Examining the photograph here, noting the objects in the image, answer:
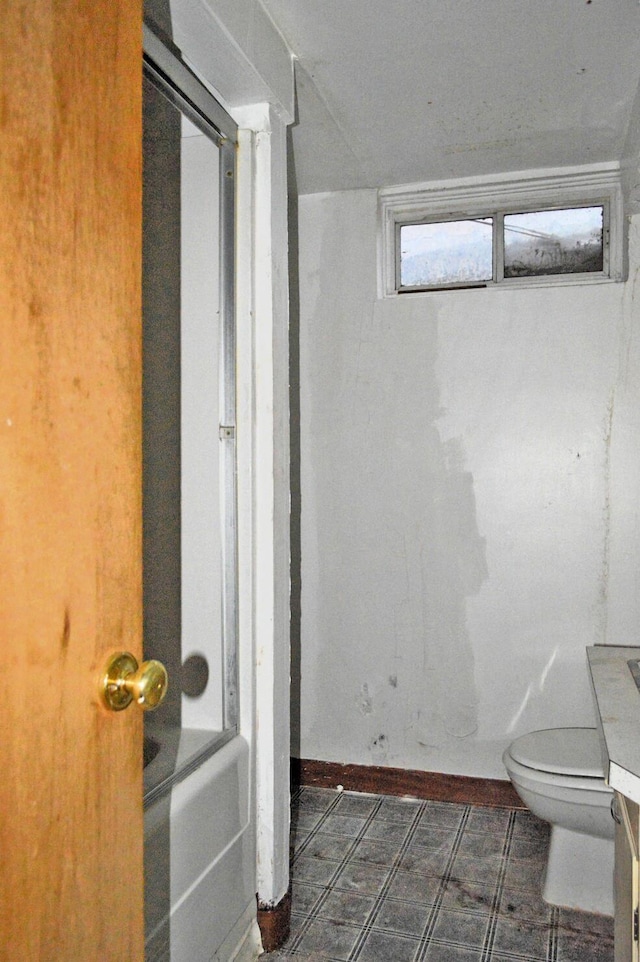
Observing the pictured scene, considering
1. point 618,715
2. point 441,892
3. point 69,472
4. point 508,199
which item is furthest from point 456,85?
point 441,892

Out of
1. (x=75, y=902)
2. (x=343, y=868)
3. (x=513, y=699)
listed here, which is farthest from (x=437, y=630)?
(x=75, y=902)

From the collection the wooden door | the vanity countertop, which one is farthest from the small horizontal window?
the wooden door

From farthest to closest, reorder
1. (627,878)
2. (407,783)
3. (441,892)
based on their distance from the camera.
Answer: (407,783)
(441,892)
(627,878)

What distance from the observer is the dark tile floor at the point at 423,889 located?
195 centimetres

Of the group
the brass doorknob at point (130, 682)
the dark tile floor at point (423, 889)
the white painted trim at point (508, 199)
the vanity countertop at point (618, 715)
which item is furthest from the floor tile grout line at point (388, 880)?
the white painted trim at point (508, 199)

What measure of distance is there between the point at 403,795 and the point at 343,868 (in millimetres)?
584

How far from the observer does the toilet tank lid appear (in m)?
2.12

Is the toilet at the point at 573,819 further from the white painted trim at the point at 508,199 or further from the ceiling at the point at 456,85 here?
the ceiling at the point at 456,85

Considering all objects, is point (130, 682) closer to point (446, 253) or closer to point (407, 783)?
point (407, 783)

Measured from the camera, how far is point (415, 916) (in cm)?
209

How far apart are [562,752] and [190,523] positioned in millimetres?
1257

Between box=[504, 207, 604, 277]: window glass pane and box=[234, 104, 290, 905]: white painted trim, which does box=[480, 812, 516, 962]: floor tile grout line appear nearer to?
box=[234, 104, 290, 905]: white painted trim

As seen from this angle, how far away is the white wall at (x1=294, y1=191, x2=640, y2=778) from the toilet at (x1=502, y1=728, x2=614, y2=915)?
0.59 metres

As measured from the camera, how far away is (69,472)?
0.82m
